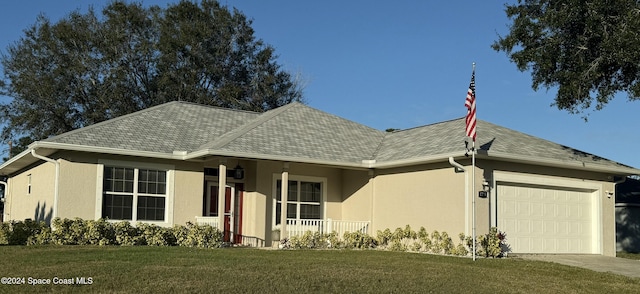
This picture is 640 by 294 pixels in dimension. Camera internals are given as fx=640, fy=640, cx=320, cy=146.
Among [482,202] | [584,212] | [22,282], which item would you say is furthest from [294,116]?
[22,282]

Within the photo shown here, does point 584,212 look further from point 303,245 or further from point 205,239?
point 205,239

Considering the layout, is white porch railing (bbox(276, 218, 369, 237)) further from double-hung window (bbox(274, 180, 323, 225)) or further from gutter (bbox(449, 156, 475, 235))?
gutter (bbox(449, 156, 475, 235))

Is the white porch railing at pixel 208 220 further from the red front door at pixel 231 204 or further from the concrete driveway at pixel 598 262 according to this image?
the concrete driveway at pixel 598 262

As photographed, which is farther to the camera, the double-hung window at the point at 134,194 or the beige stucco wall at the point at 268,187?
the beige stucco wall at the point at 268,187

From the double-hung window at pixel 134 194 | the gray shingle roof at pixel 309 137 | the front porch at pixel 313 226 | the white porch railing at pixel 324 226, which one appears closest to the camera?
the double-hung window at pixel 134 194

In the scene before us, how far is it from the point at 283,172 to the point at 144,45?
65.9 feet

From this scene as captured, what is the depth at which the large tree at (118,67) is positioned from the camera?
113ft

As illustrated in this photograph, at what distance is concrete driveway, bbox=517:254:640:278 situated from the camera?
587 inches

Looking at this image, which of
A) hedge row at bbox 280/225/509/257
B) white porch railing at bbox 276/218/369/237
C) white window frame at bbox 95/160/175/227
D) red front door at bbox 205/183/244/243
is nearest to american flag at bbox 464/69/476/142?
hedge row at bbox 280/225/509/257

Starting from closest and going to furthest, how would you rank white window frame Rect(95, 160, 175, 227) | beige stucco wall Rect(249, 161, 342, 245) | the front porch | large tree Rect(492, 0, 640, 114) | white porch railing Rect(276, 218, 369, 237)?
large tree Rect(492, 0, 640, 114) < white window frame Rect(95, 160, 175, 227) < the front porch < white porch railing Rect(276, 218, 369, 237) < beige stucco wall Rect(249, 161, 342, 245)

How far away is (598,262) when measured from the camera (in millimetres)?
16812

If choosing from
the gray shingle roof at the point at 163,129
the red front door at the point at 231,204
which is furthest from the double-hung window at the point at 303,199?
the gray shingle roof at the point at 163,129

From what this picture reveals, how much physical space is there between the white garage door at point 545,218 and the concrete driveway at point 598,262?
40cm

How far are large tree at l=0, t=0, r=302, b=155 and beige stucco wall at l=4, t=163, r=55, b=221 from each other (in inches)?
389
